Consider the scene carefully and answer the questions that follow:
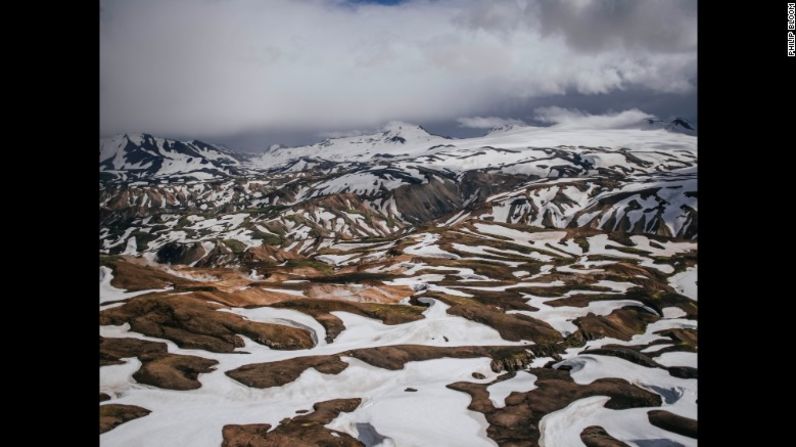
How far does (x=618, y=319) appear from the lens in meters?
60.8

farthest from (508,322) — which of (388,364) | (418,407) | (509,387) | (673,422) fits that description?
(673,422)

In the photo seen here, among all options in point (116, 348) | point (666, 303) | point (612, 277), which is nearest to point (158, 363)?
point (116, 348)

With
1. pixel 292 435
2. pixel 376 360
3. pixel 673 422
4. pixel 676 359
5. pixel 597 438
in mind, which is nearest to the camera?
pixel 292 435

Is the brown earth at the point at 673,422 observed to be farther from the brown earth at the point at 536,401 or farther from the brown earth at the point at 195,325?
the brown earth at the point at 195,325

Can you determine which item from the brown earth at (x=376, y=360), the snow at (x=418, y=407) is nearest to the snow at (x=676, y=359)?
the brown earth at (x=376, y=360)

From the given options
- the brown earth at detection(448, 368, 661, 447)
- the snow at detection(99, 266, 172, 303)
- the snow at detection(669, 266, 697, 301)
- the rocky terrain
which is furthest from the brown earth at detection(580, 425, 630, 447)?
the snow at detection(669, 266, 697, 301)

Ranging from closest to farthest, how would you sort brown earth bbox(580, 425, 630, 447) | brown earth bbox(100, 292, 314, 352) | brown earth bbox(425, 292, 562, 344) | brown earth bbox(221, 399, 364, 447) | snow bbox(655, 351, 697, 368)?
brown earth bbox(221, 399, 364, 447) < brown earth bbox(580, 425, 630, 447) < brown earth bbox(100, 292, 314, 352) < snow bbox(655, 351, 697, 368) < brown earth bbox(425, 292, 562, 344)

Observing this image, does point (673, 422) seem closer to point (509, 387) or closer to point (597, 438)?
point (597, 438)

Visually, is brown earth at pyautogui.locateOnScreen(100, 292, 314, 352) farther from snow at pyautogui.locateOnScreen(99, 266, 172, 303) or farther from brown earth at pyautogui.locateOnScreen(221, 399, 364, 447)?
brown earth at pyautogui.locateOnScreen(221, 399, 364, 447)
